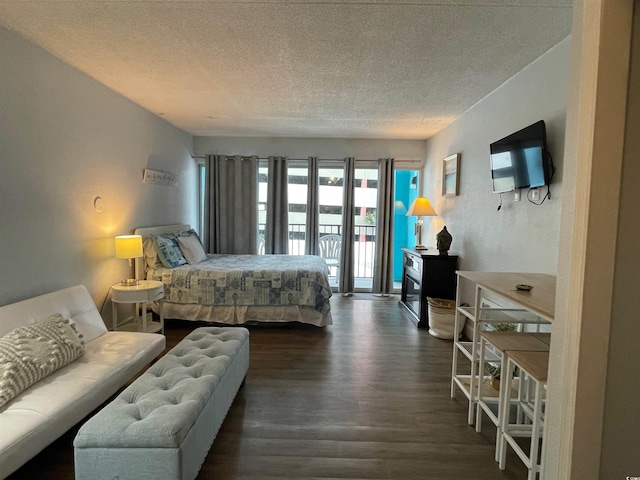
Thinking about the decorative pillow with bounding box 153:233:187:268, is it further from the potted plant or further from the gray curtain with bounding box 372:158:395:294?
the potted plant

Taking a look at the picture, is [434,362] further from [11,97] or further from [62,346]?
[11,97]

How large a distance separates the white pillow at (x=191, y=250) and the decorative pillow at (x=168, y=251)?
0.21ft

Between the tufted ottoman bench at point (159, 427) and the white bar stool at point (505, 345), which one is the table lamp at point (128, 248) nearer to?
the tufted ottoman bench at point (159, 427)

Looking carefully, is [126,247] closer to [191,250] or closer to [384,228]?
[191,250]

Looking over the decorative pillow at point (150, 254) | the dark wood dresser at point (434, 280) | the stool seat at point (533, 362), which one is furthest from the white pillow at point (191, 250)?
the stool seat at point (533, 362)

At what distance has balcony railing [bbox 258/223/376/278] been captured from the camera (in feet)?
18.4

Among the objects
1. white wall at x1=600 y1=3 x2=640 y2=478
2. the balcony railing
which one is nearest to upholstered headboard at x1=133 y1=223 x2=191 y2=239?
the balcony railing

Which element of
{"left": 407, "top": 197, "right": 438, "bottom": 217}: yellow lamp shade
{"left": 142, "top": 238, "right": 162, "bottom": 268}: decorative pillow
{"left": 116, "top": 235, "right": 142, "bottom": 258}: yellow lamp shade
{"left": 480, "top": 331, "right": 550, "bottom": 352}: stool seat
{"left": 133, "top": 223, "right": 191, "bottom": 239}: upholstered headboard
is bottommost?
{"left": 480, "top": 331, "right": 550, "bottom": 352}: stool seat

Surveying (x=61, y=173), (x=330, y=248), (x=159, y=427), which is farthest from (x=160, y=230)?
(x=159, y=427)

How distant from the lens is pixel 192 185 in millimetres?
5305

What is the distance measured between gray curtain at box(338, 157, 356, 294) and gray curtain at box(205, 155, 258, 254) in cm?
142

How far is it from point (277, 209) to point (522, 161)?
355cm

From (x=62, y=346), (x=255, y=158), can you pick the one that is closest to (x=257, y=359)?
(x=62, y=346)

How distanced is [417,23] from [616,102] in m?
1.34
